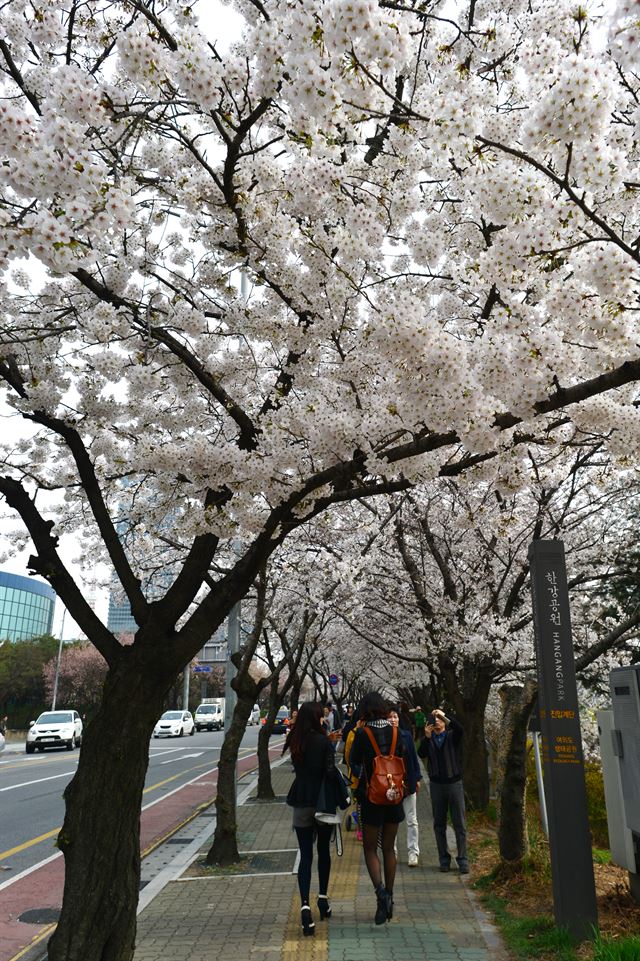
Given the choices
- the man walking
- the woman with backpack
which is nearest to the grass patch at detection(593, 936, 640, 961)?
the woman with backpack

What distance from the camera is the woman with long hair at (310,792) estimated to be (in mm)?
6109

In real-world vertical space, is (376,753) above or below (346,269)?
below

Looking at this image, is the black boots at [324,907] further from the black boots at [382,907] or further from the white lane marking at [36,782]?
the white lane marking at [36,782]

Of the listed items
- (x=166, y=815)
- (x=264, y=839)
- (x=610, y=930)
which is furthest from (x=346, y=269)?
(x=166, y=815)

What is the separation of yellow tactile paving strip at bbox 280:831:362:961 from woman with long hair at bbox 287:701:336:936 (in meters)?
0.23

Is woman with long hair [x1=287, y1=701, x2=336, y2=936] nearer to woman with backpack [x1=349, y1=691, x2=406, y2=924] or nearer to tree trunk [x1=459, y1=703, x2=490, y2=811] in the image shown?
woman with backpack [x1=349, y1=691, x2=406, y2=924]

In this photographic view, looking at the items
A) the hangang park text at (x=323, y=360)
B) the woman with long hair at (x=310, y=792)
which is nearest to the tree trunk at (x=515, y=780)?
the hangang park text at (x=323, y=360)

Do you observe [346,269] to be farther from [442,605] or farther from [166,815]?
[166,815]

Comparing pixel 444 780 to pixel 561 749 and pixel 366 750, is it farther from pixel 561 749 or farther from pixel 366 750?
pixel 561 749

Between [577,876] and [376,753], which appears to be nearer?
[577,876]

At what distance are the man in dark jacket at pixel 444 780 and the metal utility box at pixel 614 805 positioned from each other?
2.34 metres

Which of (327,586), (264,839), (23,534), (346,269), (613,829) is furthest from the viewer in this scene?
(327,586)

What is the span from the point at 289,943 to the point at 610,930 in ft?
7.56

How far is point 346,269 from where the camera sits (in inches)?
207
